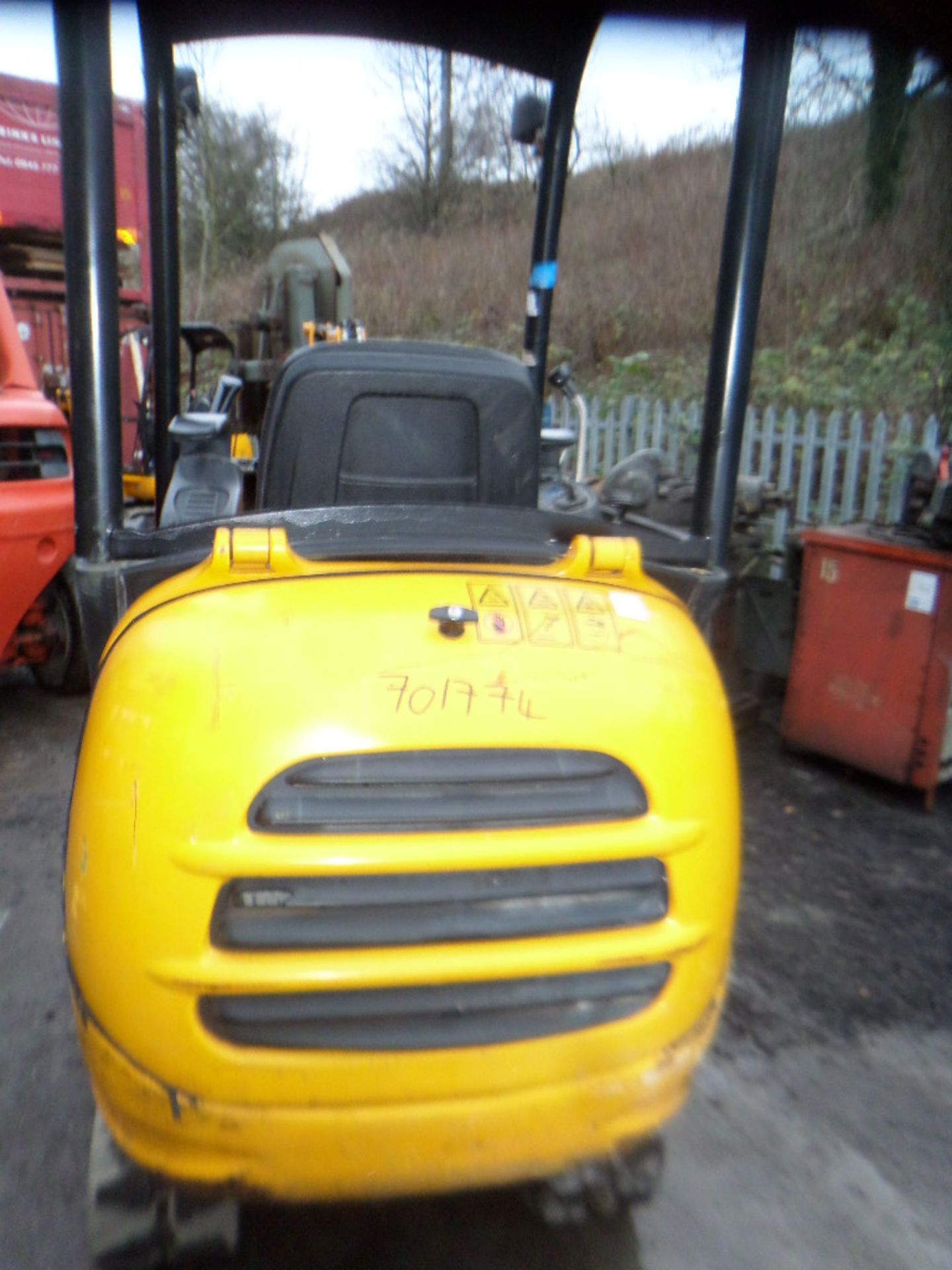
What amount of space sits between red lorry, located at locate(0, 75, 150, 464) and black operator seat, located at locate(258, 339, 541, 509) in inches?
258

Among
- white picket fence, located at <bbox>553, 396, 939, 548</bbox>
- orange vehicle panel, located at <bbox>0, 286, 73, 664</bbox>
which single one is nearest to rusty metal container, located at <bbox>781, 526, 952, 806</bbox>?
white picket fence, located at <bbox>553, 396, 939, 548</bbox>

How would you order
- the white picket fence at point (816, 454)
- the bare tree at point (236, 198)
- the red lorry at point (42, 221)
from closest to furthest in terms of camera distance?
the white picket fence at point (816, 454) < the red lorry at point (42, 221) < the bare tree at point (236, 198)

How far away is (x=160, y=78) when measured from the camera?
11.0ft

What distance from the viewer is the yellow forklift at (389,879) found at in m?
1.40

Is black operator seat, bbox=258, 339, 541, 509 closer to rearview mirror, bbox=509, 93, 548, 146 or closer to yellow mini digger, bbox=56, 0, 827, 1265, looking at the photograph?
yellow mini digger, bbox=56, 0, 827, 1265

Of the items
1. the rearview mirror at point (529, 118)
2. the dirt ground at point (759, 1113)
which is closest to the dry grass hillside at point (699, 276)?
the rearview mirror at point (529, 118)

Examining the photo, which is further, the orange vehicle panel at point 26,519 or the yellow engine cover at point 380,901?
the orange vehicle panel at point 26,519

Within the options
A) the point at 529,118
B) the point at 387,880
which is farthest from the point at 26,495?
the point at 387,880

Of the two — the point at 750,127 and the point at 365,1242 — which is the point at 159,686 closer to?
the point at 365,1242

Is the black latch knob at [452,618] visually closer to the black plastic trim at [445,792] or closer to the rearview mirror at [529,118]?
the black plastic trim at [445,792]

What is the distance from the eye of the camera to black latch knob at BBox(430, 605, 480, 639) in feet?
5.02

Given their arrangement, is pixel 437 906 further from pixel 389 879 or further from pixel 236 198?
pixel 236 198

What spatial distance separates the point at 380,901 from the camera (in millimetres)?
1430

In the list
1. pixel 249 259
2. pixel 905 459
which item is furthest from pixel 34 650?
pixel 249 259
